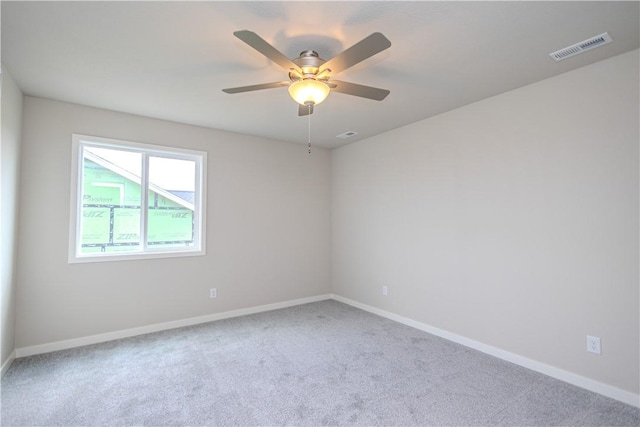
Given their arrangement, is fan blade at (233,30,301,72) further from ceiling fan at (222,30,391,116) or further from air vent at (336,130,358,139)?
air vent at (336,130,358,139)

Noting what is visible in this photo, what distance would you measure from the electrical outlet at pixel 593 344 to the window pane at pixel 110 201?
174 inches

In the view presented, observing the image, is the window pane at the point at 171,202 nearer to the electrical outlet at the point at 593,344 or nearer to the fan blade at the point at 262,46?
the fan blade at the point at 262,46

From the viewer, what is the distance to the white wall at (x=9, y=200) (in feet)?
8.16

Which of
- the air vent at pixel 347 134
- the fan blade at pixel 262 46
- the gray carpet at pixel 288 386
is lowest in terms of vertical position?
the gray carpet at pixel 288 386

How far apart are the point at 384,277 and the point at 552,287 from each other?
194 cm

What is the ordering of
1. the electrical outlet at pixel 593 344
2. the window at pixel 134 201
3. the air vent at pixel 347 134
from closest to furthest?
the electrical outlet at pixel 593 344 → the window at pixel 134 201 → the air vent at pixel 347 134

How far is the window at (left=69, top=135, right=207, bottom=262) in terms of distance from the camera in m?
3.29

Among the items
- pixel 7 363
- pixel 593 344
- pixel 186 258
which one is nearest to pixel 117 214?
pixel 186 258

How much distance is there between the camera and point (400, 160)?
13.0 ft

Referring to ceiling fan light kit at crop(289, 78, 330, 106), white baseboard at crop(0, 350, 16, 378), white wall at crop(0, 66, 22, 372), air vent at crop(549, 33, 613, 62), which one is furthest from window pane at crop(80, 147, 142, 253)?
air vent at crop(549, 33, 613, 62)

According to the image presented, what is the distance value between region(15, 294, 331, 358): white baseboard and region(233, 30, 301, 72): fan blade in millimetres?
3256

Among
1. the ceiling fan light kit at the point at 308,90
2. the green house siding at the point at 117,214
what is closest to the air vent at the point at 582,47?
the ceiling fan light kit at the point at 308,90

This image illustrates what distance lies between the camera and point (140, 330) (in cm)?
349

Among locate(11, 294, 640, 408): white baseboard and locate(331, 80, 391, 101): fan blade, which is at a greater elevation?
locate(331, 80, 391, 101): fan blade
